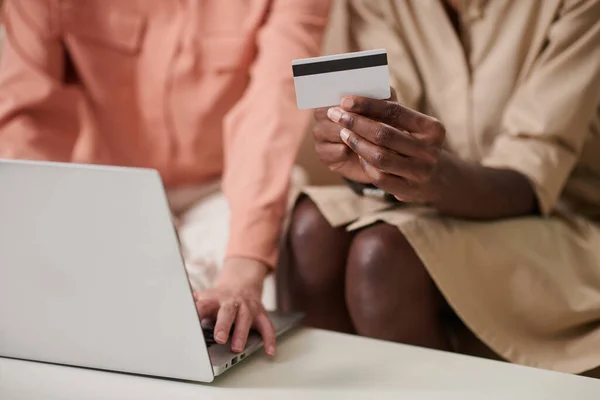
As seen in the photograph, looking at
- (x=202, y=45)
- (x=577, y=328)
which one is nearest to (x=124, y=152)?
(x=202, y=45)

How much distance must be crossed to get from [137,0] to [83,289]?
0.69 m

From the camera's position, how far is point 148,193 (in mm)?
602

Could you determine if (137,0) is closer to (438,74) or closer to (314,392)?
(438,74)

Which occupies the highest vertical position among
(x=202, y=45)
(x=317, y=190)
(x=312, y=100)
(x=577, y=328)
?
(x=312, y=100)

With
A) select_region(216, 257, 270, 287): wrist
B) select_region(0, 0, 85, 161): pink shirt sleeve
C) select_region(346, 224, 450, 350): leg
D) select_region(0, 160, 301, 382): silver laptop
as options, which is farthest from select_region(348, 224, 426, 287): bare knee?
select_region(0, 0, 85, 161): pink shirt sleeve

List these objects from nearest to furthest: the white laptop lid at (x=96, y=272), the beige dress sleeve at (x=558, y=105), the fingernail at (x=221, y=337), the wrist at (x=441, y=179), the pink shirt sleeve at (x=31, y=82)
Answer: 1. the white laptop lid at (x=96, y=272)
2. the fingernail at (x=221, y=337)
3. the wrist at (x=441, y=179)
4. the beige dress sleeve at (x=558, y=105)
5. the pink shirt sleeve at (x=31, y=82)

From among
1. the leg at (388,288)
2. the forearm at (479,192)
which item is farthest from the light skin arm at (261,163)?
the forearm at (479,192)

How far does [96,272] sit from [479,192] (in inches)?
19.6

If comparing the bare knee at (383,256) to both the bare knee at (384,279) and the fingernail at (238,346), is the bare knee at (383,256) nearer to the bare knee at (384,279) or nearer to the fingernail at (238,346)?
the bare knee at (384,279)

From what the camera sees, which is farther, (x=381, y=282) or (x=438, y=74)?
(x=438, y=74)

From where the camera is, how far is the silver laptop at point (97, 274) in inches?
24.1

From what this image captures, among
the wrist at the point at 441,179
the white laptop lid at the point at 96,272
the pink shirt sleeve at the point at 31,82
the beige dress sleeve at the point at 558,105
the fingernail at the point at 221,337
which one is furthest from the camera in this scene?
the pink shirt sleeve at the point at 31,82

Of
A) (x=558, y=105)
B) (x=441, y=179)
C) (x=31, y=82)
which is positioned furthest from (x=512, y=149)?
(x=31, y=82)

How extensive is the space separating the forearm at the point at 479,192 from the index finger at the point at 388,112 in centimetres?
17
